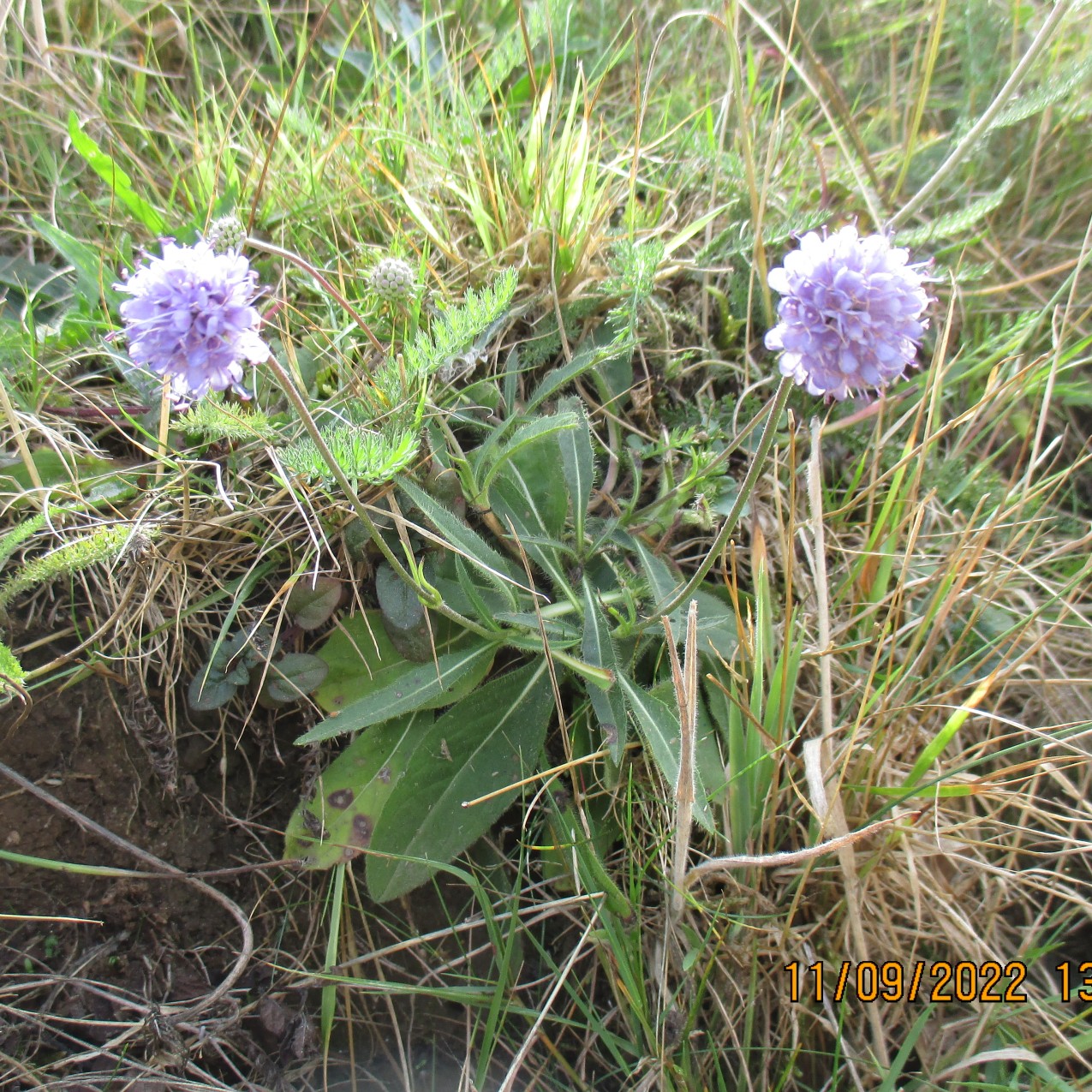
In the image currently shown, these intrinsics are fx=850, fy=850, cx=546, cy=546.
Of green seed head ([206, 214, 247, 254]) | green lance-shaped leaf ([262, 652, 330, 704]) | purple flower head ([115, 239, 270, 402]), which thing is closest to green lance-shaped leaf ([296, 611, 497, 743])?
green lance-shaped leaf ([262, 652, 330, 704])

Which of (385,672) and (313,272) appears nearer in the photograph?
(313,272)

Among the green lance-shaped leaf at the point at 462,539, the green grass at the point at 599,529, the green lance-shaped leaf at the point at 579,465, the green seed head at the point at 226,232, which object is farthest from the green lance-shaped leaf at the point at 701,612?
the green seed head at the point at 226,232

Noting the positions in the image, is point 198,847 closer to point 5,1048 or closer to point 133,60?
point 5,1048

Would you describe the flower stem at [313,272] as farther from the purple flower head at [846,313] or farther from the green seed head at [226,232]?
the purple flower head at [846,313]

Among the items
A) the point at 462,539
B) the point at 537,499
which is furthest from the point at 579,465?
the point at 462,539

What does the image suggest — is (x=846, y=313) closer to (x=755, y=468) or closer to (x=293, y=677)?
(x=755, y=468)
